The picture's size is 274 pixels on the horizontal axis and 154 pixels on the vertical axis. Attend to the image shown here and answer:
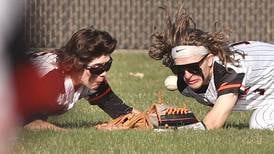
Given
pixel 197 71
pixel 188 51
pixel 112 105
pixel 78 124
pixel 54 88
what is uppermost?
pixel 188 51

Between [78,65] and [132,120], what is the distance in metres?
0.55

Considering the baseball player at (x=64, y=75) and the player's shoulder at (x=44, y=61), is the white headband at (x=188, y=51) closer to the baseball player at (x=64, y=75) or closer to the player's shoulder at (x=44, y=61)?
the baseball player at (x=64, y=75)

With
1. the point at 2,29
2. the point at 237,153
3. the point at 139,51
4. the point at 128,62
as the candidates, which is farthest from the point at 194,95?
the point at 139,51

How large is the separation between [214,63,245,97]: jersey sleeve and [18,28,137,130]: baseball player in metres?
0.71

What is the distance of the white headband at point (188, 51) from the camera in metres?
5.30

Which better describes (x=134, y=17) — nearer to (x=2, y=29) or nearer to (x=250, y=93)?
(x=250, y=93)

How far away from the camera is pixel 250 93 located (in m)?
5.64

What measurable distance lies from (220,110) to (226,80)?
0.21m

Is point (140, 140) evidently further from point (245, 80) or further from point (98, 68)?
point (245, 80)

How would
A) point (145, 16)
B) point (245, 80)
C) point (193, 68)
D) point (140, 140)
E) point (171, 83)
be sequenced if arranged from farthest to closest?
point (145, 16) → point (171, 83) → point (245, 80) → point (193, 68) → point (140, 140)

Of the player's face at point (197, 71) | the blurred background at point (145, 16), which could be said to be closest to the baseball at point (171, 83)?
the player's face at point (197, 71)

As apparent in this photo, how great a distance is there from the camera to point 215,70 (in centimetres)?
535

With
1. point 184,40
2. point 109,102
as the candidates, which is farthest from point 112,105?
point 184,40

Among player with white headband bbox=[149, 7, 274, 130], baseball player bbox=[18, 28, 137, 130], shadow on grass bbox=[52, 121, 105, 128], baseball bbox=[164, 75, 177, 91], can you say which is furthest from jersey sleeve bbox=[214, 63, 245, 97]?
baseball bbox=[164, 75, 177, 91]
